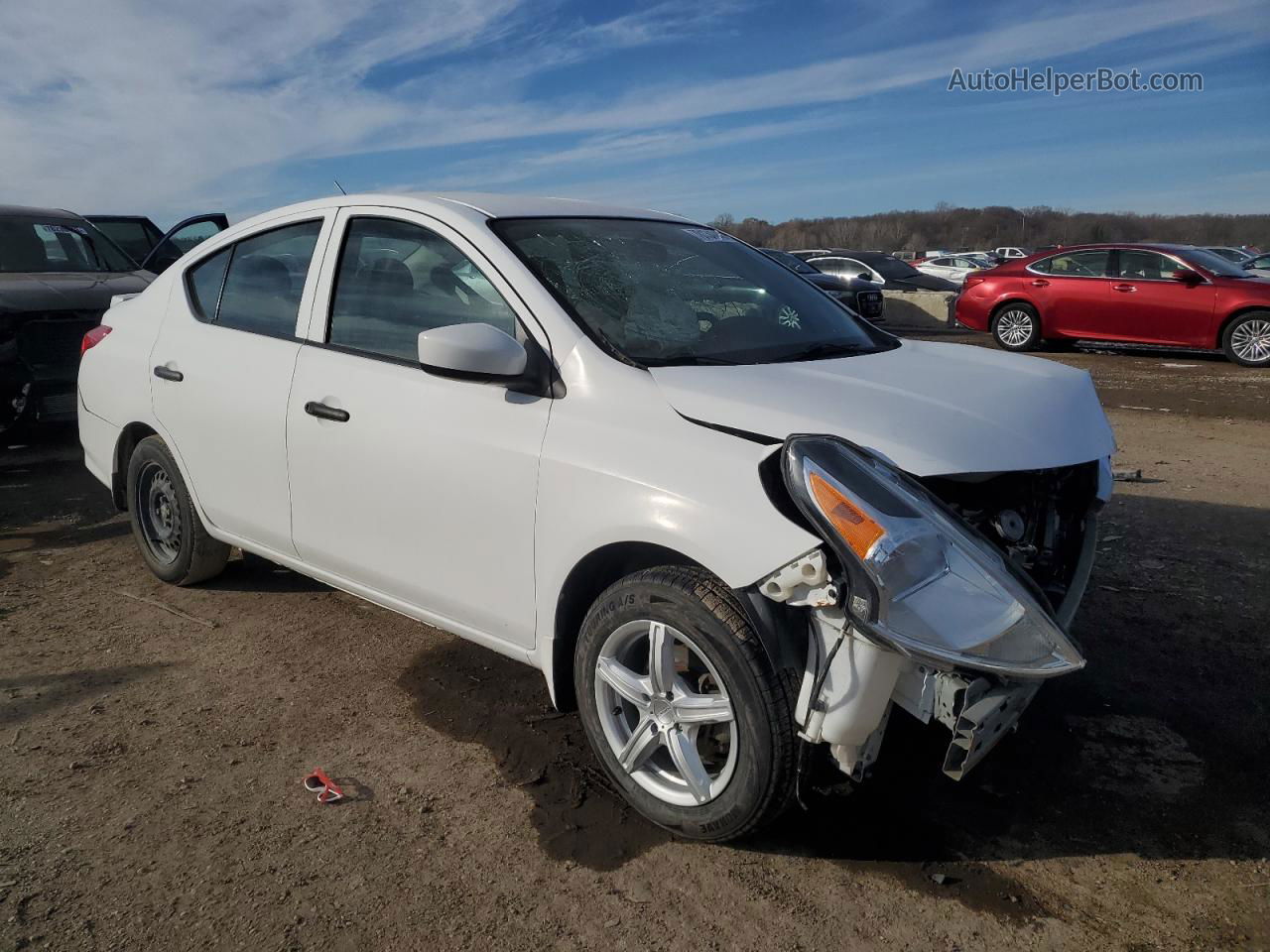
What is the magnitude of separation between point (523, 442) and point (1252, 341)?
41.0ft

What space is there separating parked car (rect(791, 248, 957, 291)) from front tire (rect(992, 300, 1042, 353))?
23.7ft

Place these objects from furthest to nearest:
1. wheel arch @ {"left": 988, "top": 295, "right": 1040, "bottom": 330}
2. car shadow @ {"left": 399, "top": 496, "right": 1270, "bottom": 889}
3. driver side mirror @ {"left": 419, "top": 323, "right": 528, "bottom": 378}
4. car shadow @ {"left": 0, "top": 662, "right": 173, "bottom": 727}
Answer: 1. wheel arch @ {"left": 988, "top": 295, "right": 1040, "bottom": 330}
2. car shadow @ {"left": 0, "top": 662, "right": 173, "bottom": 727}
3. driver side mirror @ {"left": 419, "top": 323, "right": 528, "bottom": 378}
4. car shadow @ {"left": 399, "top": 496, "right": 1270, "bottom": 889}

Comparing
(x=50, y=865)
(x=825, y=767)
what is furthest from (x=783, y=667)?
(x=50, y=865)

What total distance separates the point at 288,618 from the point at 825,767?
2.72 metres

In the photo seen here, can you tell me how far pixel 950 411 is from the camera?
269 cm

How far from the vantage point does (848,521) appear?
2232mm

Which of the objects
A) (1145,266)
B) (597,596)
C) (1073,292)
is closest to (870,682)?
(597,596)

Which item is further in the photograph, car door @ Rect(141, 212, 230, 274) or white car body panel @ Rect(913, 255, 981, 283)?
white car body panel @ Rect(913, 255, 981, 283)

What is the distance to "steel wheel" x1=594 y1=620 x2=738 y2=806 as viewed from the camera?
2.57m

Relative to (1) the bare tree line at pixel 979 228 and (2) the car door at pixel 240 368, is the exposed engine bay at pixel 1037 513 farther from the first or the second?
(1) the bare tree line at pixel 979 228

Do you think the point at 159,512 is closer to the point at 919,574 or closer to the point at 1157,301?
the point at 919,574

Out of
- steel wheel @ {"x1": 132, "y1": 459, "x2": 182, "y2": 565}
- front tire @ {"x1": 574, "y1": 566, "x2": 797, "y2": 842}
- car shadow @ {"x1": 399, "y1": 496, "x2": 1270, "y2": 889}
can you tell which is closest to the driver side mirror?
front tire @ {"x1": 574, "y1": 566, "x2": 797, "y2": 842}

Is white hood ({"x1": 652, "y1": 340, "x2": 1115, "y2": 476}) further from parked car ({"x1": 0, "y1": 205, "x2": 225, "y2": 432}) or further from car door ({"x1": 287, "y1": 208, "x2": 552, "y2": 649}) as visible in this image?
parked car ({"x1": 0, "y1": 205, "x2": 225, "y2": 432})

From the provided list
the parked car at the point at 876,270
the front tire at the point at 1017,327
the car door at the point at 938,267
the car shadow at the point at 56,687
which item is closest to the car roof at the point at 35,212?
the car shadow at the point at 56,687
